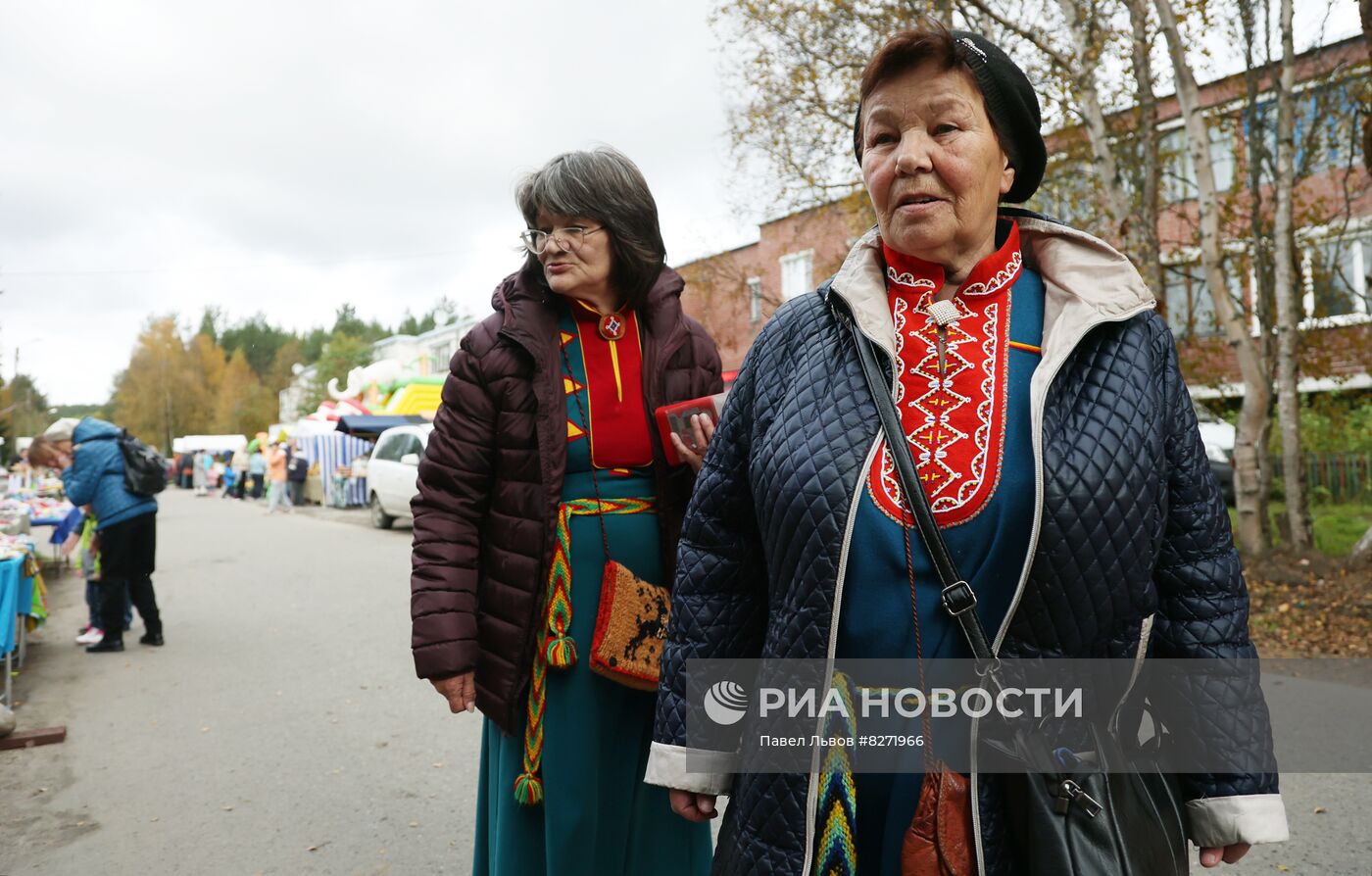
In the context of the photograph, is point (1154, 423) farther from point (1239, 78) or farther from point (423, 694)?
point (1239, 78)

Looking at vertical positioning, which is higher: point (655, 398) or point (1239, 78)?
point (1239, 78)

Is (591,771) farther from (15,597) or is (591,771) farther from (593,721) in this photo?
(15,597)

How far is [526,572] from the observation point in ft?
7.65

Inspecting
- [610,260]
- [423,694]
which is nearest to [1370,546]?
[423,694]

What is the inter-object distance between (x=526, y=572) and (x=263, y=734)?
13.1ft

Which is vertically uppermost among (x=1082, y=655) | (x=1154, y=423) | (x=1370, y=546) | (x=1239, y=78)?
(x=1239, y=78)

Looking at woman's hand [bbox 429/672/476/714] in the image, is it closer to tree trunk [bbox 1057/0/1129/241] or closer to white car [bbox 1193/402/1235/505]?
tree trunk [bbox 1057/0/1129/241]

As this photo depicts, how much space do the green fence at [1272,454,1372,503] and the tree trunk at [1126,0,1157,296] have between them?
6677 millimetres

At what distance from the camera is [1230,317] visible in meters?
8.41

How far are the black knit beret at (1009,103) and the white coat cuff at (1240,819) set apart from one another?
3.41 feet

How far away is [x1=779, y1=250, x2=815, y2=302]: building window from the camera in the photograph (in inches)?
1009

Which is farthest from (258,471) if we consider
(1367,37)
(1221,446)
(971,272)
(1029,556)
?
(1029,556)

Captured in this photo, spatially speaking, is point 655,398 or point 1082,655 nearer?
point 1082,655

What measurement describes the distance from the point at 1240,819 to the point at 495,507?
1.63m
